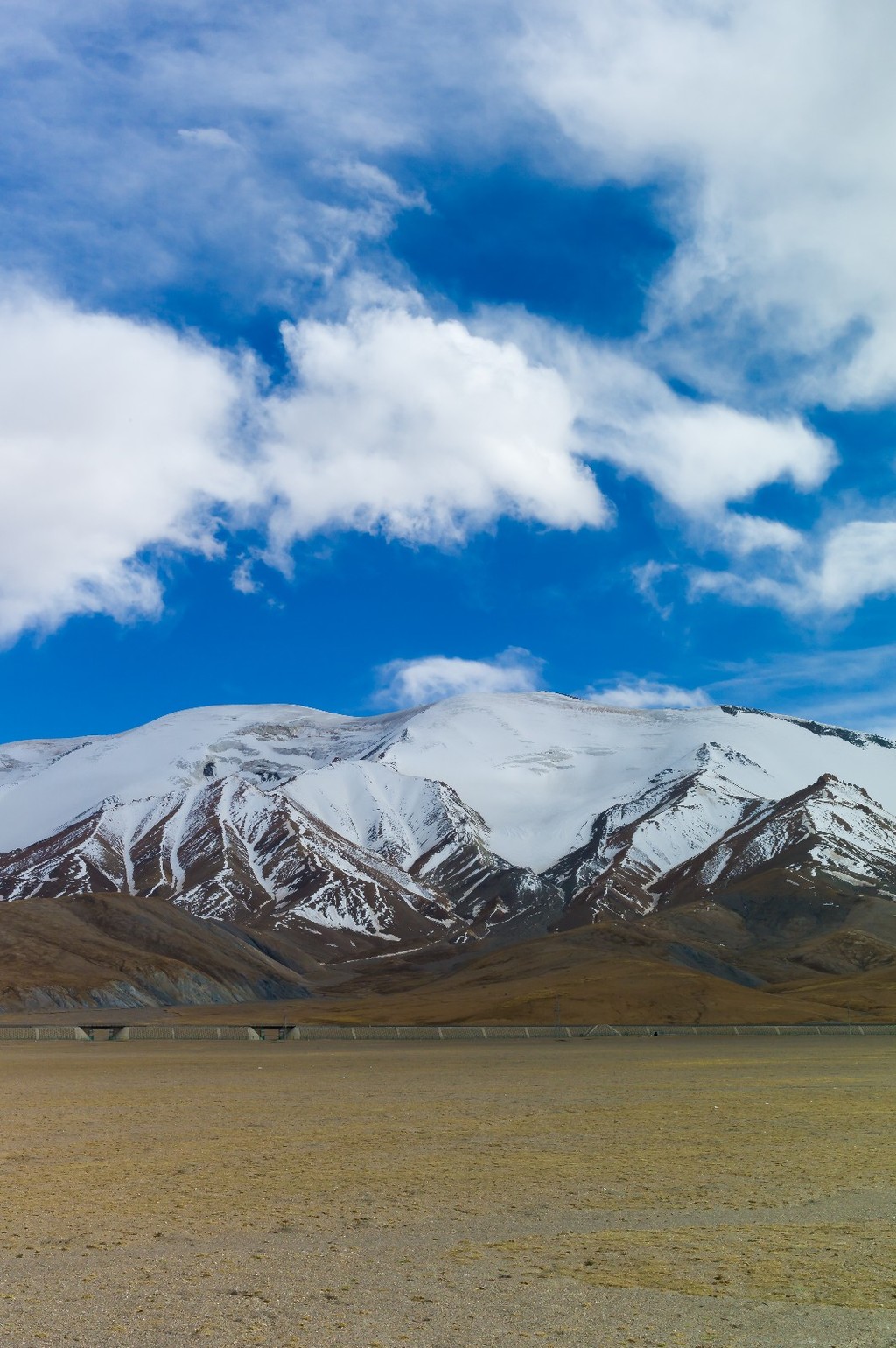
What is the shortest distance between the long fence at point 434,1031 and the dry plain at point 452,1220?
139 ft

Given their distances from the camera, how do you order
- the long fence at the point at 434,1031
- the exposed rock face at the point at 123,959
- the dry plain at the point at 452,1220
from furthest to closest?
1. the exposed rock face at the point at 123,959
2. the long fence at the point at 434,1031
3. the dry plain at the point at 452,1220

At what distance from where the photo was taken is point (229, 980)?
15850 centimetres

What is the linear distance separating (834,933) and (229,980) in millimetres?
88639

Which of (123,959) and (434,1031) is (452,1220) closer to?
(434,1031)

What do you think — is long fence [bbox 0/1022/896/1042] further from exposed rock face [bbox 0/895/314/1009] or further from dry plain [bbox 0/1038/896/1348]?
dry plain [bbox 0/1038/896/1348]

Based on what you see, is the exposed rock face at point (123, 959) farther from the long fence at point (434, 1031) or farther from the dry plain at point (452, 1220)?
the dry plain at point (452, 1220)

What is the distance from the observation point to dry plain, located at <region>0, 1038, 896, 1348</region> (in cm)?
1013

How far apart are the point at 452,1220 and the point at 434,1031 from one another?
64491mm

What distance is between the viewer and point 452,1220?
48.0 ft

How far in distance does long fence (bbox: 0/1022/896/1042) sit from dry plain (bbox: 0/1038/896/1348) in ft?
139

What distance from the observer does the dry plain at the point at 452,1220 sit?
33.2 ft

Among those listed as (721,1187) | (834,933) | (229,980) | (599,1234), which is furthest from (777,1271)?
(834,933)

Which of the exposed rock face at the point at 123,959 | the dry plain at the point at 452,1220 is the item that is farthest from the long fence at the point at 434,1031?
the dry plain at the point at 452,1220

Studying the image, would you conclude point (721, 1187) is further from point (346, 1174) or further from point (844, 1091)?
point (844, 1091)
